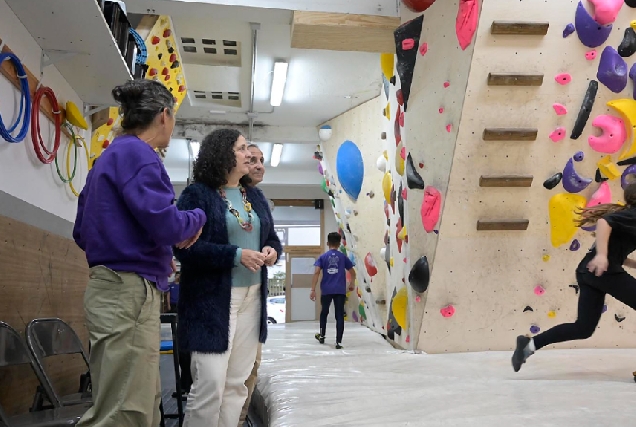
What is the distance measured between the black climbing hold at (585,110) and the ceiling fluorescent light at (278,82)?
3.18 m

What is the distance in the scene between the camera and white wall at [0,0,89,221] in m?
2.39

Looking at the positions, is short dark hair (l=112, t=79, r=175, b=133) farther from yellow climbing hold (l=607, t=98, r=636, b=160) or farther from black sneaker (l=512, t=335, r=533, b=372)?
yellow climbing hold (l=607, t=98, r=636, b=160)

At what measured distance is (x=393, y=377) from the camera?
312 centimetres

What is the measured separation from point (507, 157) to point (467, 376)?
144 centimetres

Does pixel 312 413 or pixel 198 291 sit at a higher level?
pixel 198 291

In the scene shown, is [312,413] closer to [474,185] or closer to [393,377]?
[393,377]

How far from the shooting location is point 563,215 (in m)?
3.80

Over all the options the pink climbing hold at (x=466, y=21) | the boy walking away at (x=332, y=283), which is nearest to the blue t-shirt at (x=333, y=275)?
the boy walking away at (x=332, y=283)

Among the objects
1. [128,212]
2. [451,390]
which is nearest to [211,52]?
[451,390]

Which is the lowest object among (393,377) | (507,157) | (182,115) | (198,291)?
(393,377)

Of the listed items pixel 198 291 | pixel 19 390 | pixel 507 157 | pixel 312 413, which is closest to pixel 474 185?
pixel 507 157

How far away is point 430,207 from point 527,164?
2.26 feet

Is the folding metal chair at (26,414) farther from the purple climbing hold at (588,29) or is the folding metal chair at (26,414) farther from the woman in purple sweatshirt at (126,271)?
the purple climbing hold at (588,29)

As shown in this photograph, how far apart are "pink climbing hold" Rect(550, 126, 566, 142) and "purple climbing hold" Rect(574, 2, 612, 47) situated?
52 cm
